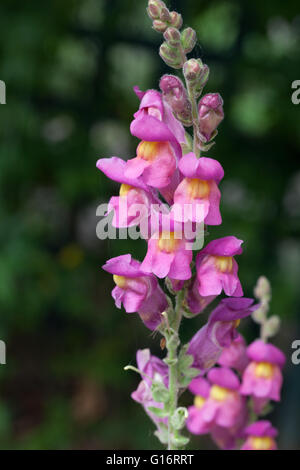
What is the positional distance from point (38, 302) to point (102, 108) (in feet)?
1.97

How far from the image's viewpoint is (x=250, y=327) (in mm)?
1886

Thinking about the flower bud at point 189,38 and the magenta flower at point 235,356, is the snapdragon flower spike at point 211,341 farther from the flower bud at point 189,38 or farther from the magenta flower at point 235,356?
the flower bud at point 189,38

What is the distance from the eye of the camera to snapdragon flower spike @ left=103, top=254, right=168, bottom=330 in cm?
61

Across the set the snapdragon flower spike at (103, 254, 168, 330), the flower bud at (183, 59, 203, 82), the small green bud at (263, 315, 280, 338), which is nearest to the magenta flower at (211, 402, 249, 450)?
the small green bud at (263, 315, 280, 338)

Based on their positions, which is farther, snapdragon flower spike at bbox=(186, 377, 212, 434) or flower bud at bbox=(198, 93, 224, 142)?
snapdragon flower spike at bbox=(186, 377, 212, 434)

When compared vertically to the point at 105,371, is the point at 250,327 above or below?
above

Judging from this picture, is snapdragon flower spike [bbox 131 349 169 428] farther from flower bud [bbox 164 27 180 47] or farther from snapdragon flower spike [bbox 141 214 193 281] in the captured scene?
flower bud [bbox 164 27 180 47]

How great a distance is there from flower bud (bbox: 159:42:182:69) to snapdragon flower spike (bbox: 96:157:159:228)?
106mm

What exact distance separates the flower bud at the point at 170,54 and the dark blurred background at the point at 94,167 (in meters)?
0.90

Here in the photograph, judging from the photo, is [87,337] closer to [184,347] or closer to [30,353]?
[30,353]

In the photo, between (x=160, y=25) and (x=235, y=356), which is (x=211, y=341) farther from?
(x=160, y=25)

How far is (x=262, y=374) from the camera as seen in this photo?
0.77 metres

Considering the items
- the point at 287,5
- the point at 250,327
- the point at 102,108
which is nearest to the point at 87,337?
the point at 250,327

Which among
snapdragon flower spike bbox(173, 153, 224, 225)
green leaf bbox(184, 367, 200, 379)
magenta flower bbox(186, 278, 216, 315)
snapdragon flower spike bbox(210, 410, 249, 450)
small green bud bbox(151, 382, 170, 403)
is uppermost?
snapdragon flower spike bbox(173, 153, 224, 225)
